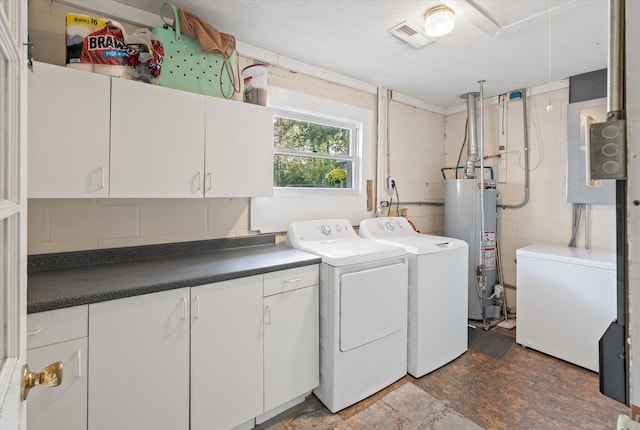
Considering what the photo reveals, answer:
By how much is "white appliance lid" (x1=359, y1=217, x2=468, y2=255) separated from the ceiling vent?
57.4 inches

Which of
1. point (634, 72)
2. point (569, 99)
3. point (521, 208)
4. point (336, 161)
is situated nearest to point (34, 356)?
point (634, 72)

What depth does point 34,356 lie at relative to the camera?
3.71ft

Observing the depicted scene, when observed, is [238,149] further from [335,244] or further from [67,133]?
[335,244]

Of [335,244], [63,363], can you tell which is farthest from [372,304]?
[63,363]

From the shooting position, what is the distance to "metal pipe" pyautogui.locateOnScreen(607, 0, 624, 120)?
502 millimetres

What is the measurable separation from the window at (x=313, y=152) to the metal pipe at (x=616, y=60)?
2.21 metres

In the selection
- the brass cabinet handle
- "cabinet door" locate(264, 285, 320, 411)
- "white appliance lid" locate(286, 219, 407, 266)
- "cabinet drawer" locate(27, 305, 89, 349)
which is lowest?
"cabinet door" locate(264, 285, 320, 411)

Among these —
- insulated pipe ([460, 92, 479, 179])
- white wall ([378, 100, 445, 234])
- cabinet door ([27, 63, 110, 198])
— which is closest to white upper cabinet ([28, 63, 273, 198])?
cabinet door ([27, 63, 110, 198])

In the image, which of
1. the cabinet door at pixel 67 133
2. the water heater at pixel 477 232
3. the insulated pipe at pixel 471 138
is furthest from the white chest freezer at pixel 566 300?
the cabinet door at pixel 67 133

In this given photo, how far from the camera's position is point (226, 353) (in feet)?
5.28

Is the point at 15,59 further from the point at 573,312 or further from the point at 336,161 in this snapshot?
the point at 573,312

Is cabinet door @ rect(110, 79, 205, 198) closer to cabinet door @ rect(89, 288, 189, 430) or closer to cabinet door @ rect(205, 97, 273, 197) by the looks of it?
cabinet door @ rect(205, 97, 273, 197)

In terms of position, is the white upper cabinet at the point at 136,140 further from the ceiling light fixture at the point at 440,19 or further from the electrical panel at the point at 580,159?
the electrical panel at the point at 580,159

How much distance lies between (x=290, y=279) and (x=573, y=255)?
2.39m
